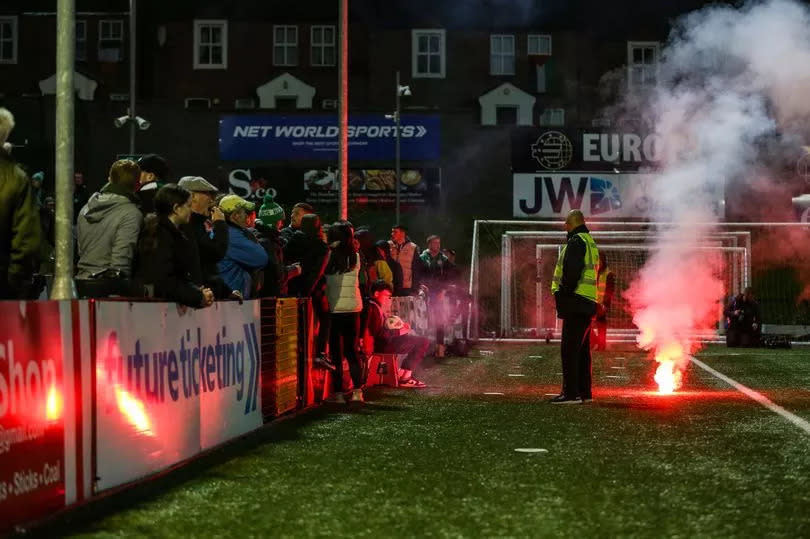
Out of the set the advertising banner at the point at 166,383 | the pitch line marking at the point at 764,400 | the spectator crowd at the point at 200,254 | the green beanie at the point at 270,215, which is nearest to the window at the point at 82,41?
the spectator crowd at the point at 200,254

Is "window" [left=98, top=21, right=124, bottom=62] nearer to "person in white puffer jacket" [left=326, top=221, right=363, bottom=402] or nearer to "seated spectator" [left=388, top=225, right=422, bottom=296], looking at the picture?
"seated spectator" [left=388, top=225, right=422, bottom=296]

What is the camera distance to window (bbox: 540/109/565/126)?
64.8 m

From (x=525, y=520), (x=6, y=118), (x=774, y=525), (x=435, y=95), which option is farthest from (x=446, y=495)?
(x=435, y=95)

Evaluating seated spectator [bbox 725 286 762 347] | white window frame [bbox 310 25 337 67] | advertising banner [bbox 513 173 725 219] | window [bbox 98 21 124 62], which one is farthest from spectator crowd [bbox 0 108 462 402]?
window [bbox 98 21 124 62]

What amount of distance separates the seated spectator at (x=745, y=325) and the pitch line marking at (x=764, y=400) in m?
8.31

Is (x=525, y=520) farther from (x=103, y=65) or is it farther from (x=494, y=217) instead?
(x=103, y=65)

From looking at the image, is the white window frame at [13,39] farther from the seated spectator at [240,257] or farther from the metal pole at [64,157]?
the metal pole at [64,157]

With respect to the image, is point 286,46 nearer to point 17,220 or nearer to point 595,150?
point 595,150

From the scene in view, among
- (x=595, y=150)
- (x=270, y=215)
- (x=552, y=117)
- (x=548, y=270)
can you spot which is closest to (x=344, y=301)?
(x=270, y=215)

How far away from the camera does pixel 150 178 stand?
11430mm

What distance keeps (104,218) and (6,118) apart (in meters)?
1.85

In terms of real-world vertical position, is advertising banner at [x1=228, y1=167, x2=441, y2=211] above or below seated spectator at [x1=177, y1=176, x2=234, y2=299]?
above

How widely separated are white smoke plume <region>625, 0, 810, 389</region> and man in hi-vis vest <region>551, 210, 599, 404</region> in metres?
2.50

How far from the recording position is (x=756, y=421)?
40.6ft
